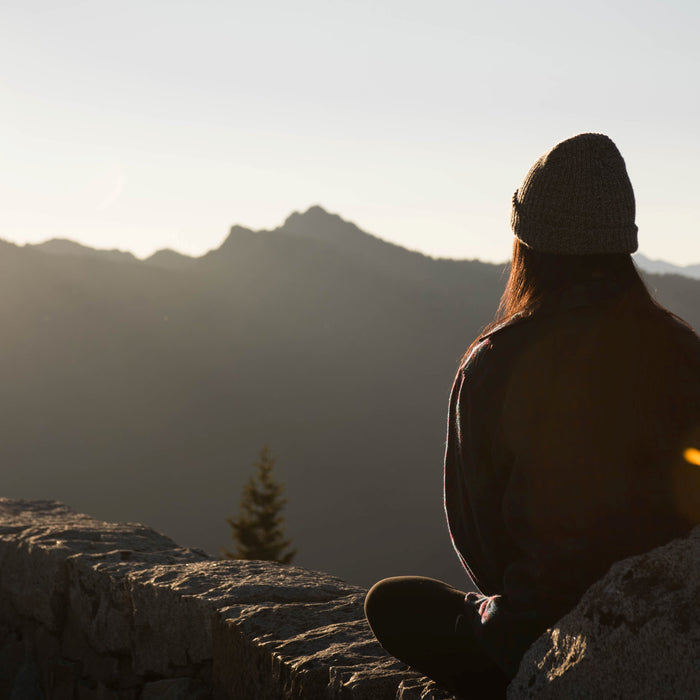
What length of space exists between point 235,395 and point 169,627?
302 feet

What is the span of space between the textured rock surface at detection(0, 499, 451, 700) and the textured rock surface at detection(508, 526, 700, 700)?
485 millimetres

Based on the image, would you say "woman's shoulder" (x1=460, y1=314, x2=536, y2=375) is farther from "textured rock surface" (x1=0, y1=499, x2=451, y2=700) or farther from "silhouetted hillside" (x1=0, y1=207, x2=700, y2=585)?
"silhouetted hillside" (x1=0, y1=207, x2=700, y2=585)

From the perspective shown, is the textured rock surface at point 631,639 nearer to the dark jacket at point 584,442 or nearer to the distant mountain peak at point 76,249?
the dark jacket at point 584,442

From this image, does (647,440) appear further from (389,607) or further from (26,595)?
(26,595)

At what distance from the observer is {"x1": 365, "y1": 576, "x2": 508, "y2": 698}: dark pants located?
69.9 inches

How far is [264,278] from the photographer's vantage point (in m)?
118

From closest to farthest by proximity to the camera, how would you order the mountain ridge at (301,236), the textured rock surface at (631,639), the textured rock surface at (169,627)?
the textured rock surface at (631,639) → the textured rock surface at (169,627) → the mountain ridge at (301,236)

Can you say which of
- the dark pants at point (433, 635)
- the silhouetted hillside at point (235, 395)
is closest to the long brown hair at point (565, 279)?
the dark pants at point (433, 635)

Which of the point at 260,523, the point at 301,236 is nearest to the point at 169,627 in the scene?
the point at 260,523

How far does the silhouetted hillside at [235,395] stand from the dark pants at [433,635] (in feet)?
219

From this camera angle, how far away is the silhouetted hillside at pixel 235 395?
254 ft

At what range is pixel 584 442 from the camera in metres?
1.51

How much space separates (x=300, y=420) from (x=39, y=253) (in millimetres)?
38106

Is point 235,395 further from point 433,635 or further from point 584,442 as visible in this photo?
point 584,442
